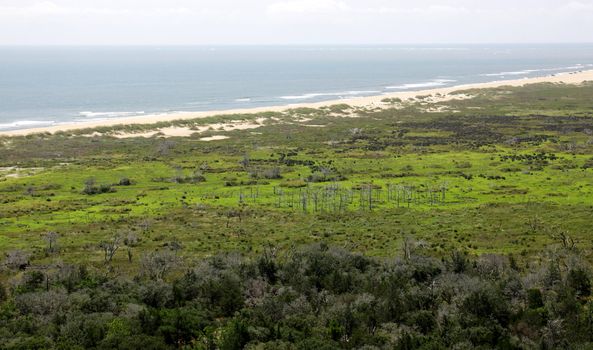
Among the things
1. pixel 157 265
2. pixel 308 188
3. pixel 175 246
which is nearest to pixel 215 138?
pixel 308 188

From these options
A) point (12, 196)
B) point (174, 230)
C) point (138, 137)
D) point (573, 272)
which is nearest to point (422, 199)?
point (174, 230)

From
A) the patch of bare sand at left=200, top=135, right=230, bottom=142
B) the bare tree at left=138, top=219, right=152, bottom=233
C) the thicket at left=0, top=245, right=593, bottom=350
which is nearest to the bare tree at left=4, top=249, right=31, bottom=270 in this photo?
the thicket at left=0, top=245, right=593, bottom=350

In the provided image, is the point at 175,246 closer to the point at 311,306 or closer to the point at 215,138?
the point at 311,306

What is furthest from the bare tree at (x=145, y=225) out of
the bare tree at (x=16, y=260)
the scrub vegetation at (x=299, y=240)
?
the bare tree at (x=16, y=260)

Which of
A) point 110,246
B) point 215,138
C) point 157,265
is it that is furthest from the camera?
point 215,138

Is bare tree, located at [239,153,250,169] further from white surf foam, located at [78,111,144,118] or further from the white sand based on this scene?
white surf foam, located at [78,111,144,118]

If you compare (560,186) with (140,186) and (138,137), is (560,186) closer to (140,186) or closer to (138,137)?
(140,186)
